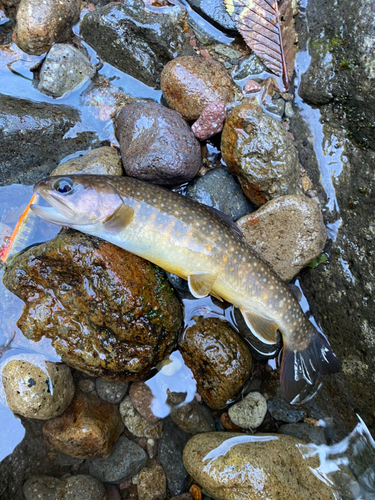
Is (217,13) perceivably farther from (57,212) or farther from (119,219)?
(57,212)

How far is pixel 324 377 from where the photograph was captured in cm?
382

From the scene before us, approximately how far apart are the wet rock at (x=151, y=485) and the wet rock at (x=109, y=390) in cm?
83

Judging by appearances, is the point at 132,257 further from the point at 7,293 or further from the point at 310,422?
the point at 310,422

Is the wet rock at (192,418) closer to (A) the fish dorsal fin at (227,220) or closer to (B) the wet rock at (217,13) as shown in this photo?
(A) the fish dorsal fin at (227,220)

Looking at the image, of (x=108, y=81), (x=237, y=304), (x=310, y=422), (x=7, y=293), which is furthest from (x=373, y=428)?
(x=108, y=81)

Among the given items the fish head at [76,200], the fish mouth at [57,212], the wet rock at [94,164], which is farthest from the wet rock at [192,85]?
the fish mouth at [57,212]

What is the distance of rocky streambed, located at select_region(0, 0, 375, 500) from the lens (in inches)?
132

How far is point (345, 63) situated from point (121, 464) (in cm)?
474

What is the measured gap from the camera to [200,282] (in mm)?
3273

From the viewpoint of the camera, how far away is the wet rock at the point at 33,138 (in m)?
3.56

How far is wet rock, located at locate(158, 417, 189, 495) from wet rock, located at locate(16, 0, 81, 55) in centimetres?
439

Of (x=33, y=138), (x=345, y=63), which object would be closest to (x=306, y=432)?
(x=345, y=63)

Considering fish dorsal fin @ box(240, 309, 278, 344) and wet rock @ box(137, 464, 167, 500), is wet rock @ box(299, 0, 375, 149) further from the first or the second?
wet rock @ box(137, 464, 167, 500)

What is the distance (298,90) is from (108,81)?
2174 mm
